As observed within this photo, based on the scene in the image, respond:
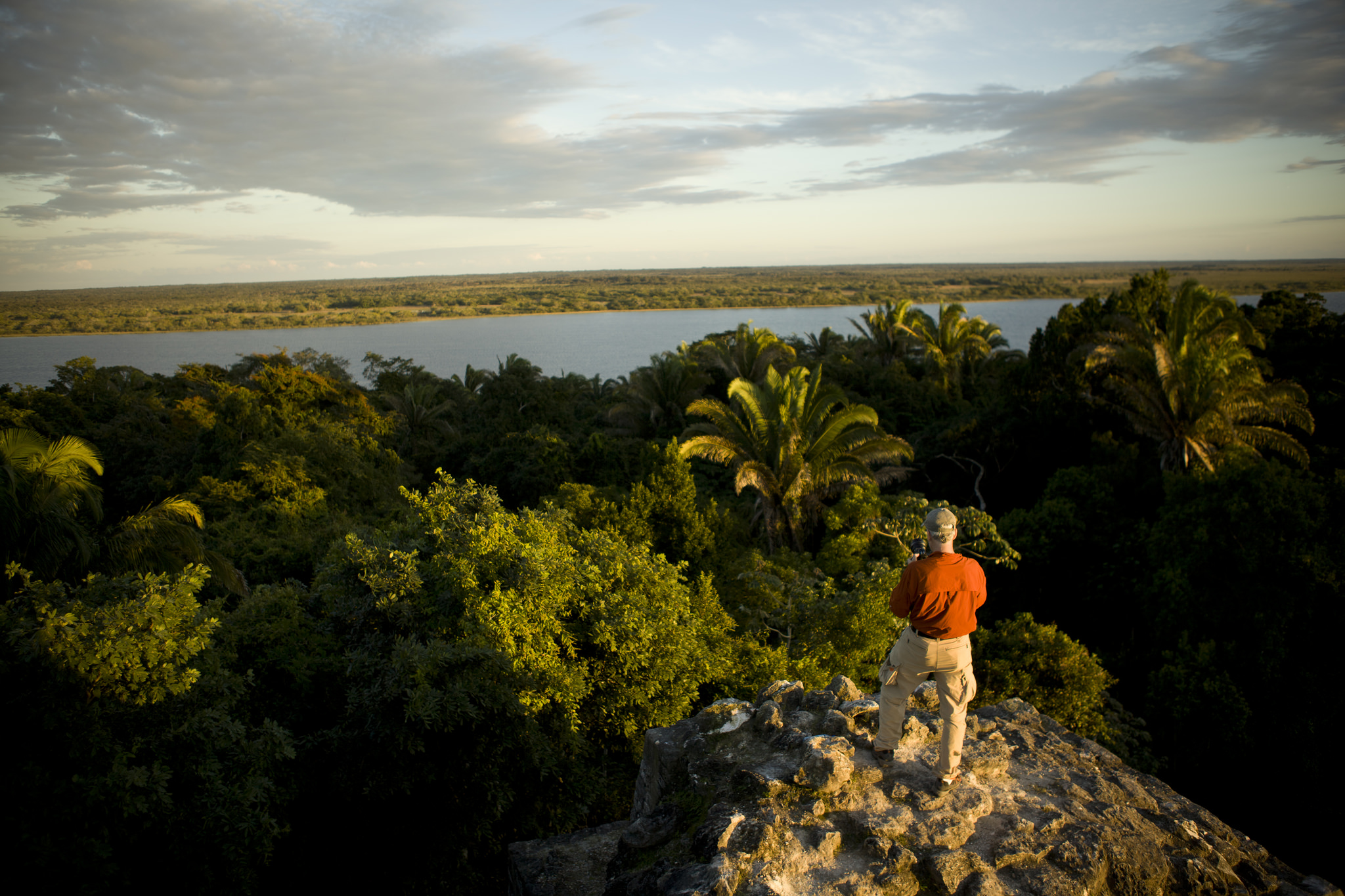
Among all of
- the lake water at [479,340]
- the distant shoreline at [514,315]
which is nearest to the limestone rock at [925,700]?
the lake water at [479,340]

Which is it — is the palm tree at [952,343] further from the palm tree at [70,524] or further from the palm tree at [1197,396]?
the palm tree at [70,524]

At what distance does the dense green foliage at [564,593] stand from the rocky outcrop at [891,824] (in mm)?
2157

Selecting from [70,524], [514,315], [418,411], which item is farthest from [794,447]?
[514,315]

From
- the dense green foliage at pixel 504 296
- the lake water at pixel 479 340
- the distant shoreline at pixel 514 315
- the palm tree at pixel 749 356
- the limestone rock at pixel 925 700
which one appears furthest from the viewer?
the dense green foliage at pixel 504 296

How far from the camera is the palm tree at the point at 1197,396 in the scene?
1602cm

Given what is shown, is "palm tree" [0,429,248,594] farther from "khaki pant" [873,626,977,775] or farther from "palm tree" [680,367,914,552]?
"palm tree" [680,367,914,552]

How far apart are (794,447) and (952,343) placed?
21.4 metres

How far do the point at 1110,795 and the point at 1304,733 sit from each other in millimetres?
9973

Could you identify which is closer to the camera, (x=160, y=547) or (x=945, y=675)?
(x=945, y=675)

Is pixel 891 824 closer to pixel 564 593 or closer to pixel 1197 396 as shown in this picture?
pixel 564 593

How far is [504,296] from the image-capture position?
15525cm

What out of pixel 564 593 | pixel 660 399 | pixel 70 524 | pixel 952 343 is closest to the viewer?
pixel 564 593

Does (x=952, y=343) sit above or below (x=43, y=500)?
above

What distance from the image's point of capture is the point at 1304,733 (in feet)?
37.9
